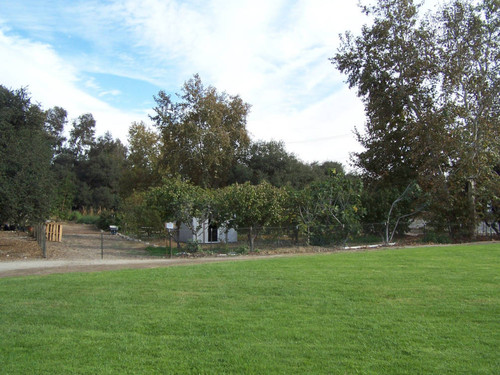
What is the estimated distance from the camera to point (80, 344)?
5512 mm

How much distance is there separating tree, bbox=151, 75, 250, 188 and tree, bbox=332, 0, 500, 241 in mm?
11338

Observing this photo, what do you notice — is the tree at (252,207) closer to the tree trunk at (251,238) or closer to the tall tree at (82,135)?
the tree trunk at (251,238)

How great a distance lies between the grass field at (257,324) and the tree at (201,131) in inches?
908

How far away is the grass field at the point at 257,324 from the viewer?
4.83 meters

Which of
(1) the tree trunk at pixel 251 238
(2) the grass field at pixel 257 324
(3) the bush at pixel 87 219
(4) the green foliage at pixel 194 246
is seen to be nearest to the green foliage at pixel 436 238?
(1) the tree trunk at pixel 251 238

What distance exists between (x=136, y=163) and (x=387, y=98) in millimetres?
25092

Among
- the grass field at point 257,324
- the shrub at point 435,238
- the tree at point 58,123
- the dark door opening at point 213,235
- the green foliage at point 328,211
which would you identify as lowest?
the grass field at point 257,324

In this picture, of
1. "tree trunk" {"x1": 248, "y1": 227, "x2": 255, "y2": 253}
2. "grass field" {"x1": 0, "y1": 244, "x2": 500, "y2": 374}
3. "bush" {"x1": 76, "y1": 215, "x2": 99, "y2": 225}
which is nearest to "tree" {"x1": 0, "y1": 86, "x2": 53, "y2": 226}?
"tree trunk" {"x1": 248, "y1": 227, "x2": 255, "y2": 253}

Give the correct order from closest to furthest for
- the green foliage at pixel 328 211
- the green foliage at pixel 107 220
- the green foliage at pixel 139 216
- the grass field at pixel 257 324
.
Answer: the grass field at pixel 257 324 < the green foliage at pixel 328 211 < the green foliage at pixel 139 216 < the green foliage at pixel 107 220

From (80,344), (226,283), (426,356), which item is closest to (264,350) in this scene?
(426,356)

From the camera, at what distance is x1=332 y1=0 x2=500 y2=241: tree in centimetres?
2403

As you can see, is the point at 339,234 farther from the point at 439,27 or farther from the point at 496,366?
the point at 496,366

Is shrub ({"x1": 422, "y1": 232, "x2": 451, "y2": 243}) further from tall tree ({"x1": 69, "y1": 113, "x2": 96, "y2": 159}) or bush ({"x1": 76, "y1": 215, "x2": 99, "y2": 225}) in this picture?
tall tree ({"x1": 69, "y1": 113, "x2": 96, "y2": 159})

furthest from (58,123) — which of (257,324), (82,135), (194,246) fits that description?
(257,324)
